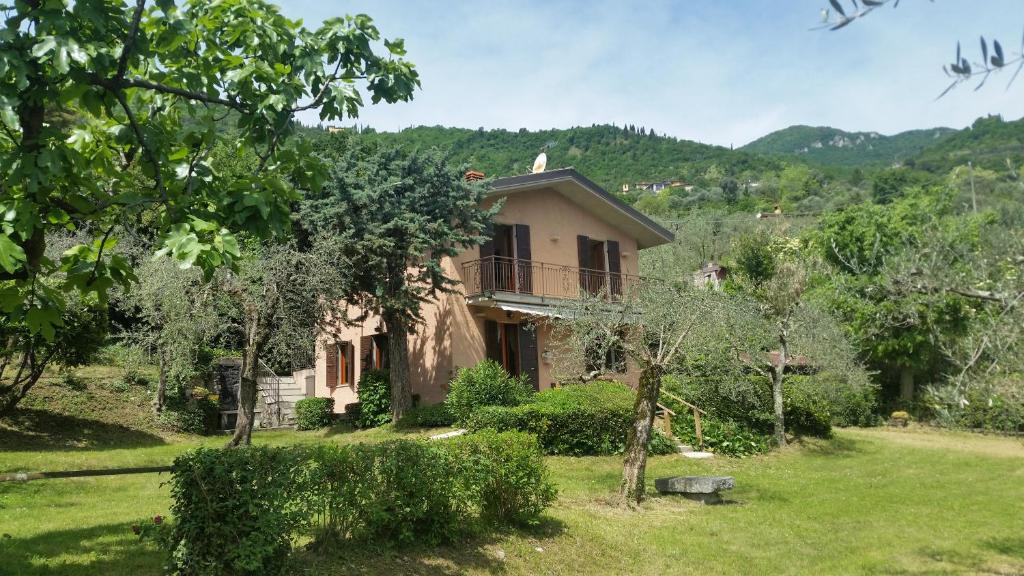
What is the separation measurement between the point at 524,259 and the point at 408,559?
14855mm

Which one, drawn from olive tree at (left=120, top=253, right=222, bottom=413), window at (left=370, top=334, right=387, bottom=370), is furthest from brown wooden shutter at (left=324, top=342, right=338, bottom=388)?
olive tree at (left=120, top=253, right=222, bottom=413)

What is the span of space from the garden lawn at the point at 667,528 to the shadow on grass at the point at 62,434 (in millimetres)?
632

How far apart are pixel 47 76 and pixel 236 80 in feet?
3.91

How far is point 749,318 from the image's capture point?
16672 millimetres

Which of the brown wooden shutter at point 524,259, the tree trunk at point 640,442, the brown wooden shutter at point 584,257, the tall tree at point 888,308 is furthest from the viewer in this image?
the tall tree at point 888,308

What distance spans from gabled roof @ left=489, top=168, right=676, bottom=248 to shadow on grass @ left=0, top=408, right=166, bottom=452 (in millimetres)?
11082

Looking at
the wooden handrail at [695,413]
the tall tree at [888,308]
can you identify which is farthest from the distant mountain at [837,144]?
the wooden handrail at [695,413]

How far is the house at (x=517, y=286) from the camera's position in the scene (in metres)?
19.8

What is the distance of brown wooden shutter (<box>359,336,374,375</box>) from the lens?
2189 cm

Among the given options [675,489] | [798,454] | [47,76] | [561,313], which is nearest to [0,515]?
[47,76]

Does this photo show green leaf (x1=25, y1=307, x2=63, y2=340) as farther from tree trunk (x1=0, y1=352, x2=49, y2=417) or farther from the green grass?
tree trunk (x1=0, y1=352, x2=49, y2=417)

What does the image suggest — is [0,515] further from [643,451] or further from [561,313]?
[561,313]

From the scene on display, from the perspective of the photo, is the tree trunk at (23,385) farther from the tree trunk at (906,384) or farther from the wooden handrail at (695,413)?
the tree trunk at (906,384)

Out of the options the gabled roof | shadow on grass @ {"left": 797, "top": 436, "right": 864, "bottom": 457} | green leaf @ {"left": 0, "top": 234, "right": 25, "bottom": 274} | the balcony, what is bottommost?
shadow on grass @ {"left": 797, "top": 436, "right": 864, "bottom": 457}
